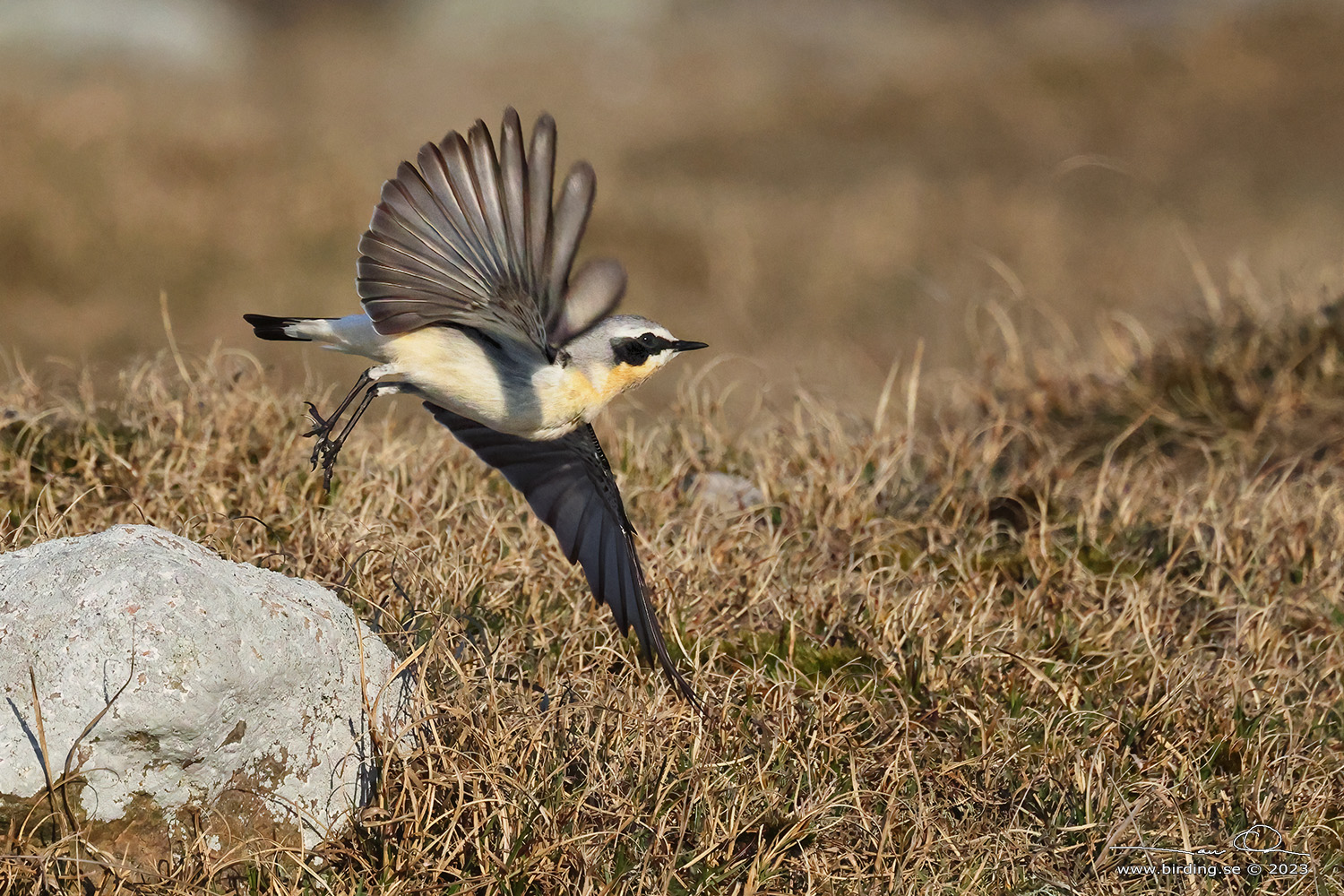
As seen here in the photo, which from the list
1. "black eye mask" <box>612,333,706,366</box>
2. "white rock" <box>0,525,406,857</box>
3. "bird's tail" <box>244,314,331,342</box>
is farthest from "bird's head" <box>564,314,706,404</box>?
"white rock" <box>0,525,406,857</box>

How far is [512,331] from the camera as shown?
3104mm

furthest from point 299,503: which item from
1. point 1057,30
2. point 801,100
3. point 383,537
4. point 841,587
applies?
point 1057,30

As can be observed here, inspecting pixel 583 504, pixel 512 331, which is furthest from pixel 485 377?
pixel 583 504

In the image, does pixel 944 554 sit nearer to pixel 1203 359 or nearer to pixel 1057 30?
pixel 1203 359

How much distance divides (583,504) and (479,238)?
1060 mm

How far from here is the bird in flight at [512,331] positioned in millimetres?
2820

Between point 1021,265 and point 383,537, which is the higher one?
point 383,537

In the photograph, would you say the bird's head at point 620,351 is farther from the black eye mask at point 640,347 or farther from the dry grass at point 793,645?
the dry grass at point 793,645

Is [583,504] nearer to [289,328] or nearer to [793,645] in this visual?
[793,645]

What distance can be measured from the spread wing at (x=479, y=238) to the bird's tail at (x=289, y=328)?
1.43 feet

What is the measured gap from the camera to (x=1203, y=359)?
6383 mm

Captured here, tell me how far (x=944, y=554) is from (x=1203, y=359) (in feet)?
8.13
